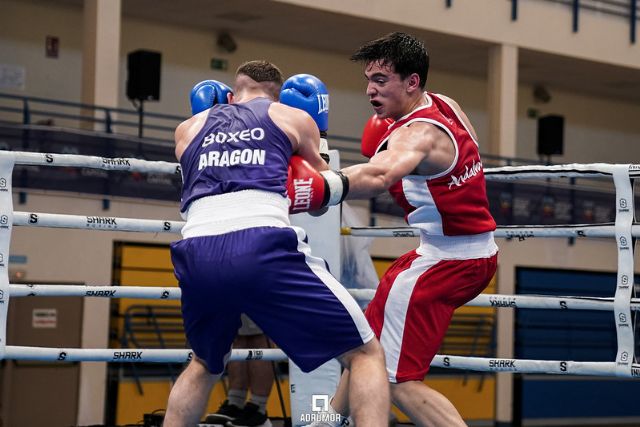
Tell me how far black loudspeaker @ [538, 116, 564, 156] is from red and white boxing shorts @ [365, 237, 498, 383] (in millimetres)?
12164

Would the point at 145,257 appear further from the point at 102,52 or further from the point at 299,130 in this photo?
the point at 299,130

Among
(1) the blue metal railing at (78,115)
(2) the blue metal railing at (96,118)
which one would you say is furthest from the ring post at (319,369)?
(1) the blue metal railing at (78,115)

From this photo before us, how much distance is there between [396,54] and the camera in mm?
3582

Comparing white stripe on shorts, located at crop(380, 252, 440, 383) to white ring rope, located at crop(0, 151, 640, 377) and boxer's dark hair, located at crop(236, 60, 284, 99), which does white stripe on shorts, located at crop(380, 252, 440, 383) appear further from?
boxer's dark hair, located at crop(236, 60, 284, 99)

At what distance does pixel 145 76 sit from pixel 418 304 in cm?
900

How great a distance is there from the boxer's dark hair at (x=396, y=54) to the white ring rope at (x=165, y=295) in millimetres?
1071

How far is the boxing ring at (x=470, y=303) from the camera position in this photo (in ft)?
12.6

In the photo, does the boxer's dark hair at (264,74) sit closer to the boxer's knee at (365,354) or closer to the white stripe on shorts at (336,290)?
the white stripe on shorts at (336,290)

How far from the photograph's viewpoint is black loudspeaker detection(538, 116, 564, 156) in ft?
51.0

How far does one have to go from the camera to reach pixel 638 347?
1155 centimetres

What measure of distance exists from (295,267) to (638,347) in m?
9.34

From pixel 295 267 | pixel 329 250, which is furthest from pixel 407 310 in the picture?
pixel 329 250

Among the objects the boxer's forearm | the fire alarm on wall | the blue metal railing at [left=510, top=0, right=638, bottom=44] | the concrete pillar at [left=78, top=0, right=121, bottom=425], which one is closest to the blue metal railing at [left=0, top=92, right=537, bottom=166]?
the concrete pillar at [left=78, top=0, right=121, bottom=425]

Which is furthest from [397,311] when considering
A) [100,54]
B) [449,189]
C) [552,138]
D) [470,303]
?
[552,138]
